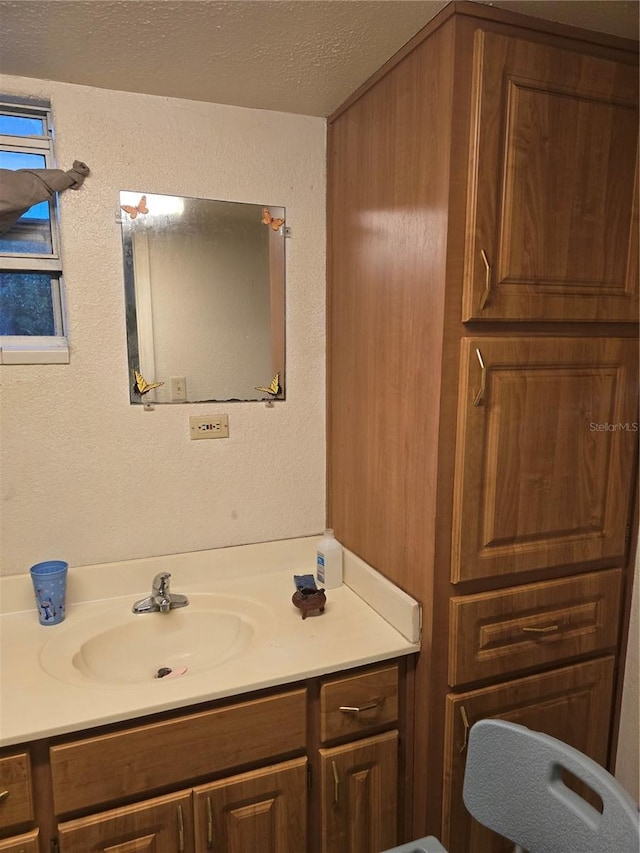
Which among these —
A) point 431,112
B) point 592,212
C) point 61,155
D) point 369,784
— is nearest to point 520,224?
point 592,212

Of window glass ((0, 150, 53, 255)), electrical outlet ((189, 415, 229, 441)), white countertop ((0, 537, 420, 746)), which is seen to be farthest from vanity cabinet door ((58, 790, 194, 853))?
window glass ((0, 150, 53, 255))

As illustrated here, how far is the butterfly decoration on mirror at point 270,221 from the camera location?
1636 millimetres

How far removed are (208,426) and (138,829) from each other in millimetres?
981

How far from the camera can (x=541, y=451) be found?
1.32 m

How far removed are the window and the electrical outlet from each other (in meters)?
0.39

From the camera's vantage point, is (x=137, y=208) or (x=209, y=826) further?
(x=137, y=208)

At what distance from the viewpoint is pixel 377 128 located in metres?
1.40

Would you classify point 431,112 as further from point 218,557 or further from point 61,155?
point 218,557

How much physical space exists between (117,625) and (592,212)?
61.4 inches

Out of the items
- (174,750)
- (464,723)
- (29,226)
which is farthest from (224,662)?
(29,226)

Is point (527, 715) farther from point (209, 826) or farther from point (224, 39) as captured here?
point (224, 39)

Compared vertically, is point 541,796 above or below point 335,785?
above

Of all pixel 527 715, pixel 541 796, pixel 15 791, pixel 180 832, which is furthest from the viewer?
pixel 527 715

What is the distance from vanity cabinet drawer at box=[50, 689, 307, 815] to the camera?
111cm
